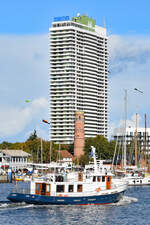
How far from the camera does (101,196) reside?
78.4 meters

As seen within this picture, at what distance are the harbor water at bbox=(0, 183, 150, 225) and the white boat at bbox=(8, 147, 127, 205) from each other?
0.90 meters

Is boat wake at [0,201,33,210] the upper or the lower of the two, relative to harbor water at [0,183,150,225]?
upper

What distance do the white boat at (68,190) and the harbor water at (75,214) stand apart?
902mm

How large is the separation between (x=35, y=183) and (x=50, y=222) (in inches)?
480

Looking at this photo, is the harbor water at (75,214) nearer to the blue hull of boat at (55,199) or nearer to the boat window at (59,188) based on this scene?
the blue hull of boat at (55,199)

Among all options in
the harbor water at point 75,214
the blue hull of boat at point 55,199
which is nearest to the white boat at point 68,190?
the blue hull of boat at point 55,199

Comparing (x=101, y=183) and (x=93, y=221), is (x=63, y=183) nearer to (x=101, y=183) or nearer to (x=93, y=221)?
(x=101, y=183)

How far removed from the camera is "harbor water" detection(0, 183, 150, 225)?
219ft

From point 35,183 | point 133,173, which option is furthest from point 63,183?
point 133,173

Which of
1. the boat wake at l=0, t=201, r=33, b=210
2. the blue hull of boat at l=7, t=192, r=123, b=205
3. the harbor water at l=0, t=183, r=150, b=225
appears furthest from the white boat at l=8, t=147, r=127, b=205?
the harbor water at l=0, t=183, r=150, b=225

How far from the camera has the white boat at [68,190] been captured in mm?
77062

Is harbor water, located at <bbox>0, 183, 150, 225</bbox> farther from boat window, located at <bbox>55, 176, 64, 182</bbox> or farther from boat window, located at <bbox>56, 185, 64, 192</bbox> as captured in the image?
boat window, located at <bbox>55, 176, 64, 182</bbox>

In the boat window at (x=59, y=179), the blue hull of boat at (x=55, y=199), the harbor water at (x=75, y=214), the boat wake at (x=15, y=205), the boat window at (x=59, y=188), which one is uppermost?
the boat window at (x=59, y=179)

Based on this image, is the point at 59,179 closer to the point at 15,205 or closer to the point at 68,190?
the point at 68,190
